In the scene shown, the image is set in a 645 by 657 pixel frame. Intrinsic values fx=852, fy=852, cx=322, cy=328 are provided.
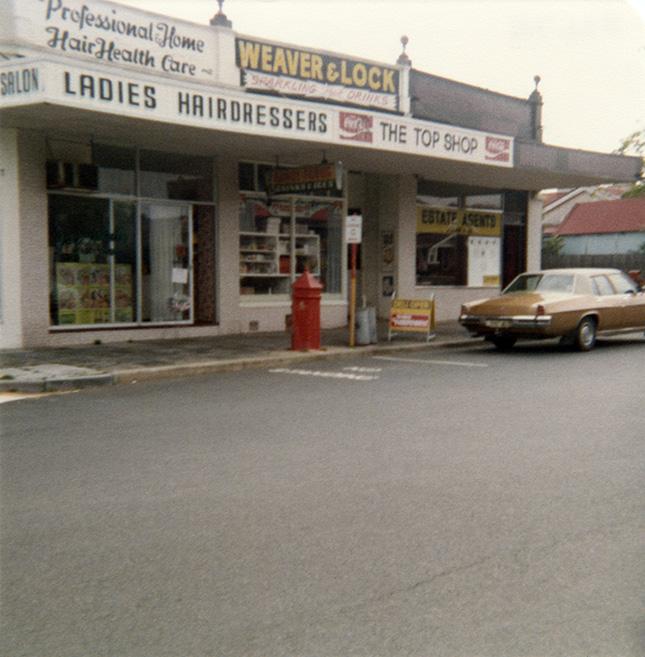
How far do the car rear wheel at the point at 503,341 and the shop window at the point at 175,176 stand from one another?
6.12 m

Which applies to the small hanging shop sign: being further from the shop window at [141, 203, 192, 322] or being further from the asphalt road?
the asphalt road

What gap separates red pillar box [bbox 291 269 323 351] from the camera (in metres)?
13.9

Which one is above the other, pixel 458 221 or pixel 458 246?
pixel 458 221

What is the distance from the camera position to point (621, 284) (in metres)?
16.0

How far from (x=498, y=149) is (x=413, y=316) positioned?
4.59 metres

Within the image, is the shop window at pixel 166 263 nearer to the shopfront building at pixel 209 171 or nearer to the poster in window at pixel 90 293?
the shopfront building at pixel 209 171

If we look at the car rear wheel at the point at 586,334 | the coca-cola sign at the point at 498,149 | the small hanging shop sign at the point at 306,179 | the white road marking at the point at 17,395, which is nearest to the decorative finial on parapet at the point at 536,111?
the coca-cola sign at the point at 498,149

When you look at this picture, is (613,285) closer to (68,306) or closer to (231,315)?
(231,315)

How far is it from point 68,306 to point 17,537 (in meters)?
10.2

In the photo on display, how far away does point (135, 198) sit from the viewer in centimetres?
1531

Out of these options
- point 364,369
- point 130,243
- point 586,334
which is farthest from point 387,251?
point 364,369

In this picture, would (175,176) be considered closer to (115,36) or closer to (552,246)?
(115,36)

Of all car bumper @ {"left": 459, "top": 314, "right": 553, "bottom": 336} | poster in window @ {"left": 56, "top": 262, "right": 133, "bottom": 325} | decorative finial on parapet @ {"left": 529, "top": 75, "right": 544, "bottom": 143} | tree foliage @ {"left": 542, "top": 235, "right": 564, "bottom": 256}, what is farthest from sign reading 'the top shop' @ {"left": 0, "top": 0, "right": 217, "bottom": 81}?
tree foliage @ {"left": 542, "top": 235, "right": 564, "bottom": 256}

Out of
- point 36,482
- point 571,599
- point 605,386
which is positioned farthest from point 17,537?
point 605,386
